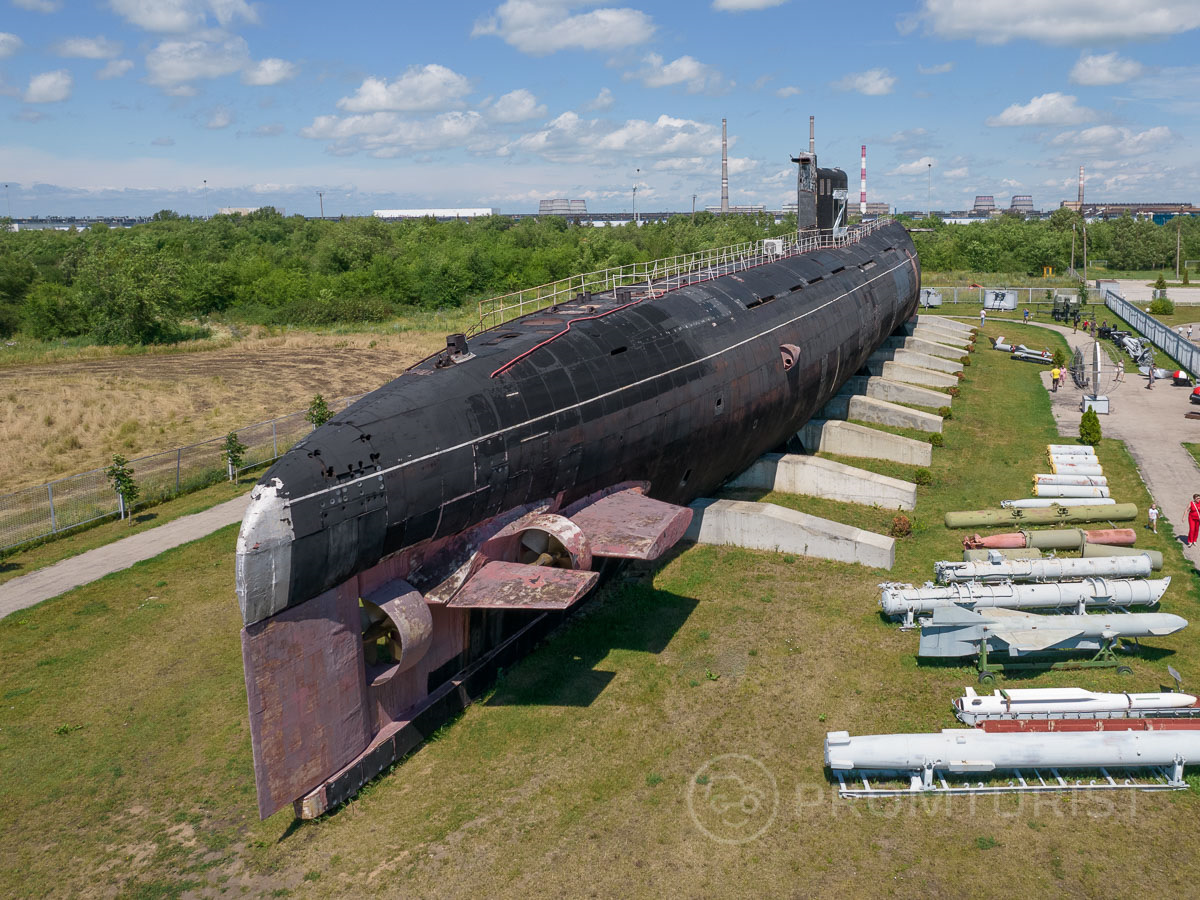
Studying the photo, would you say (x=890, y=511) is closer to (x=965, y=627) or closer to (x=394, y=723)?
(x=965, y=627)

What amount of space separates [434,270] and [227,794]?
312 feet

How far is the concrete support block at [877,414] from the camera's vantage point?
40.4 metres

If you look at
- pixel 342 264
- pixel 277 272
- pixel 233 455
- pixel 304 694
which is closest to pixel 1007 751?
pixel 304 694

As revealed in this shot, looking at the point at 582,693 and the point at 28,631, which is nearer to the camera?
the point at 582,693

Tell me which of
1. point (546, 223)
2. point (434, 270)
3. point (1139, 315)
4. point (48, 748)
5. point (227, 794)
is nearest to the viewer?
point (227, 794)

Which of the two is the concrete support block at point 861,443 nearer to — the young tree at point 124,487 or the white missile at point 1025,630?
the white missile at point 1025,630

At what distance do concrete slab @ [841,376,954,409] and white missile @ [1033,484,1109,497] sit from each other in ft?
41.4

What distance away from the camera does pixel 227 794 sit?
17.0m

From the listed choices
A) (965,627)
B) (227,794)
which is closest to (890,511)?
(965,627)

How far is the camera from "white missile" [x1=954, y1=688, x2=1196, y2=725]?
1775cm

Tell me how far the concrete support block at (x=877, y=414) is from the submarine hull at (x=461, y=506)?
565 inches

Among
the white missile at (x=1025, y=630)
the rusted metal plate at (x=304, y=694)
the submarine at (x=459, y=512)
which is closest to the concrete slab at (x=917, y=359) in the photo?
the submarine at (x=459, y=512)

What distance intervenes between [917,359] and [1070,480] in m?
22.7

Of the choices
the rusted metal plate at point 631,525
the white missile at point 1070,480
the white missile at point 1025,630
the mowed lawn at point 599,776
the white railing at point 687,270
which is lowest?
the mowed lawn at point 599,776
